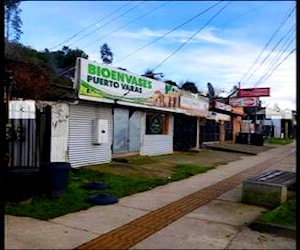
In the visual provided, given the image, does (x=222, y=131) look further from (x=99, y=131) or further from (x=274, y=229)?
(x=274, y=229)

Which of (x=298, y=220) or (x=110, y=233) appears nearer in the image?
(x=298, y=220)

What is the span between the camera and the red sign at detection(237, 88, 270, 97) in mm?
33219

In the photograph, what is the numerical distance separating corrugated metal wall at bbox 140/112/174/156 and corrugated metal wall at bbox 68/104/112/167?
298 cm

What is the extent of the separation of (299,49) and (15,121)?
7522 millimetres

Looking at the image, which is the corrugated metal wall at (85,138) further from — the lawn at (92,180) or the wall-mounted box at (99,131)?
the lawn at (92,180)

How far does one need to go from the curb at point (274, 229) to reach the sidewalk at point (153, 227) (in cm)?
16

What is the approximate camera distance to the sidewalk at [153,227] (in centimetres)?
601

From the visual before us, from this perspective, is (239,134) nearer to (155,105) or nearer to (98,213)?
(155,105)

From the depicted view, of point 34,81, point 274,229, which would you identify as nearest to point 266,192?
point 274,229

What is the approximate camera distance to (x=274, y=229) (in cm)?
686

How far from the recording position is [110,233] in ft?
21.2

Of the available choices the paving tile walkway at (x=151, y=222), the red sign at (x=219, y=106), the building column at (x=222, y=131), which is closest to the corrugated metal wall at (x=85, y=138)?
the paving tile walkway at (x=151, y=222)

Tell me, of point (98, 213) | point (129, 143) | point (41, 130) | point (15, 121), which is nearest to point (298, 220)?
point (98, 213)

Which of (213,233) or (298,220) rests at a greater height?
(298,220)
